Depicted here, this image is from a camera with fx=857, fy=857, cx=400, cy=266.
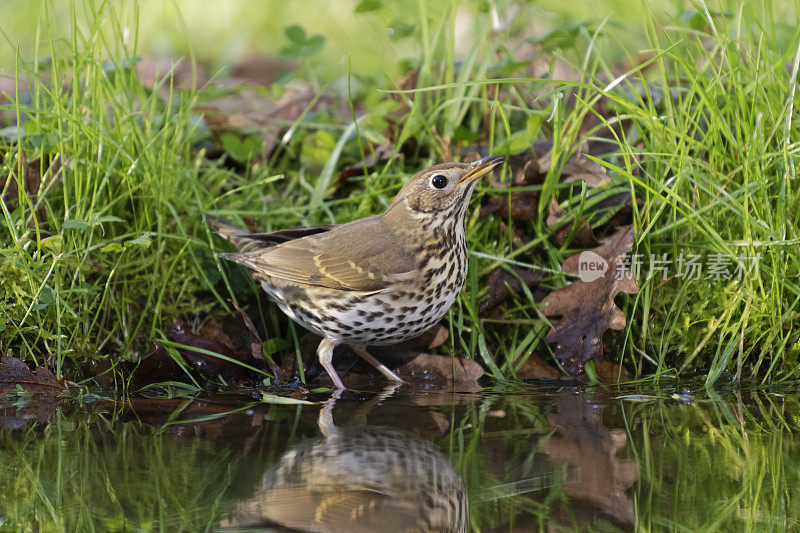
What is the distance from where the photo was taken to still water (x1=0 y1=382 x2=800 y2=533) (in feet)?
7.42

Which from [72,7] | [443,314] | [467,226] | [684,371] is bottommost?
[684,371]

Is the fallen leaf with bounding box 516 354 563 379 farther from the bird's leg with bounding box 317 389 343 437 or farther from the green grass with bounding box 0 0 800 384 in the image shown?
the bird's leg with bounding box 317 389 343 437

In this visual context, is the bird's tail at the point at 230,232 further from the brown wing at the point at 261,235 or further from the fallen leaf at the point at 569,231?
the fallen leaf at the point at 569,231

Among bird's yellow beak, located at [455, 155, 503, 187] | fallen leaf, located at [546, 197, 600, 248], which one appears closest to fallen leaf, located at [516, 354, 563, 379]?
fallen leaf, located at [546, 197, 600, 248]

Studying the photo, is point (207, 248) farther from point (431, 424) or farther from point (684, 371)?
point (684, 371)

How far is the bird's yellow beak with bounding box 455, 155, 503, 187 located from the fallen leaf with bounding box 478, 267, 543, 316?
572mm

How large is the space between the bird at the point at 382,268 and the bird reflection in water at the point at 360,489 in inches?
42.7

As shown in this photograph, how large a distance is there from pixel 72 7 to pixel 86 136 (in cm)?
63

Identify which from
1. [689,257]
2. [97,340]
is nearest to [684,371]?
Answer: [689,257]

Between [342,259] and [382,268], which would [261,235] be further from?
[382,268]

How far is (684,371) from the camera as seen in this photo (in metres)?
4.16

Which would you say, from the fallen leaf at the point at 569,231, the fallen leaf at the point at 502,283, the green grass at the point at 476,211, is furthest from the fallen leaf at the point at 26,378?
the fallen leaf at the point at 569,231

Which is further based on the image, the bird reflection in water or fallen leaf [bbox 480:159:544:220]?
fallen leaf [bbox 480:159:544:220]

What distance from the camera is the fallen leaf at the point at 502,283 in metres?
4.42
